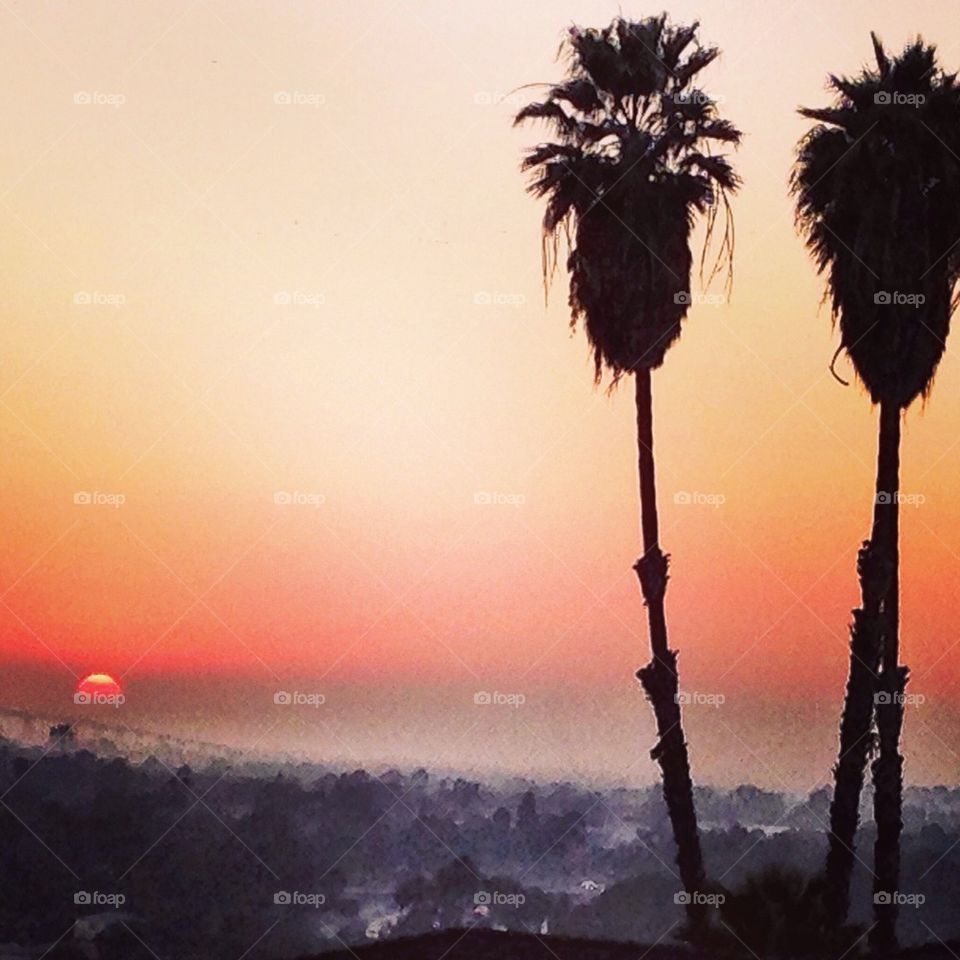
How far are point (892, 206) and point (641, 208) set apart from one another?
254 centimetres

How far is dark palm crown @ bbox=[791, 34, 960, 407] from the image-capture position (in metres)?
14.0

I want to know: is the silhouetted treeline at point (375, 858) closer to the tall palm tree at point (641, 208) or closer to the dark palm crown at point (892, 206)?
the tall palm tree at point (641, 208)

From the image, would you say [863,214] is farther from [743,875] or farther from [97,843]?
[97,843]

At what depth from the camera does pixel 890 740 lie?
1391 cm

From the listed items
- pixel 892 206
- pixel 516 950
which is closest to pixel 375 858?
pixel 516 950

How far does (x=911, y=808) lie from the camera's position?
14.3 m

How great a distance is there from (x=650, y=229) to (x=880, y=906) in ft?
23.8

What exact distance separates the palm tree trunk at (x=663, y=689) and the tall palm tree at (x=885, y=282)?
4.52 feet

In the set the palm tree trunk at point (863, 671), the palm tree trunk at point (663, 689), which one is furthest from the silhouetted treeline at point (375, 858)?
the palm tree trunk at point (863, 671)

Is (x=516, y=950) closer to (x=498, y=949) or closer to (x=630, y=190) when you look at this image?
(x=498, y=949)

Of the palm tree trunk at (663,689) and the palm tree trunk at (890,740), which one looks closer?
the palm tree trunk at (890,740)

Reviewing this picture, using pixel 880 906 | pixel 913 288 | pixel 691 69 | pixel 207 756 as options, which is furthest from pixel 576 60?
pixel 880 906

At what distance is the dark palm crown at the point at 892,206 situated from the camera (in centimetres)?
1398

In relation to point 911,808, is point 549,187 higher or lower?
higher
